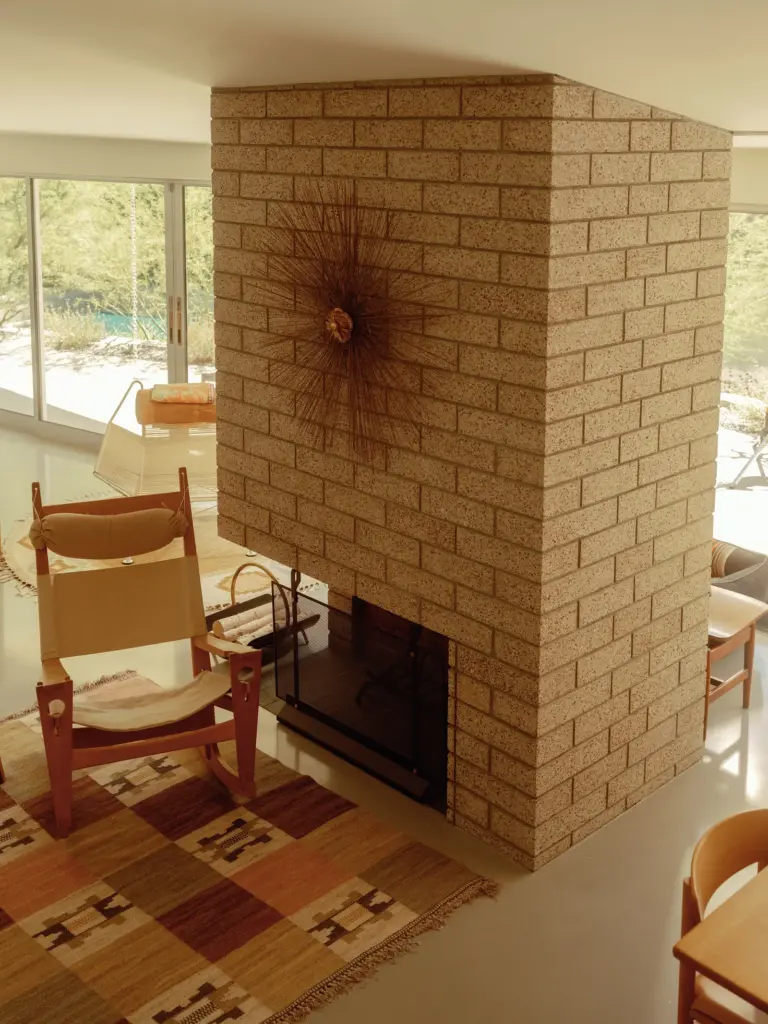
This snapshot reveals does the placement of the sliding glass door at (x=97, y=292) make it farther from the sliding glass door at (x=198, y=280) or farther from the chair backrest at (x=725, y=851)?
the chair backrest at (x=725, y=851)

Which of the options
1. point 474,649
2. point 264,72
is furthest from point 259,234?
point 474,649

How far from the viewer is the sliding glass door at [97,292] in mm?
7930

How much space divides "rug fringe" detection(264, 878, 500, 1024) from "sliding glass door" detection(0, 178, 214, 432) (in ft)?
17.0

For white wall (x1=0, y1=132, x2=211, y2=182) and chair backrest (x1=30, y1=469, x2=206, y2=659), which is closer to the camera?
chair backrest (x1=30, y1=469, x2=206, y2=659)

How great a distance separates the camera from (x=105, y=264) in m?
8.32

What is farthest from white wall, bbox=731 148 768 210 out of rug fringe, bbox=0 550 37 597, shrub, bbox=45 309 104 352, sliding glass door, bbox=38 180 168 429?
shrub, bbox=45 309 104 352

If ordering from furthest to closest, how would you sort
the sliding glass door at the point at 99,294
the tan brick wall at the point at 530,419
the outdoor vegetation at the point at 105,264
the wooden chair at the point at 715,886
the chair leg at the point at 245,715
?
the sliding glass door at the point at 99,294
the outdoor vegetation at the point at 105,264
the chair leg at the point at 245,715
the tan brick wall at the point at 530,419
the wooden chair at the point at 715,886

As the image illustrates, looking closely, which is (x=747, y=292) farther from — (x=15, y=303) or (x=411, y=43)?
(x=15, y=303)

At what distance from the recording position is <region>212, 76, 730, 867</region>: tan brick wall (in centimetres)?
330

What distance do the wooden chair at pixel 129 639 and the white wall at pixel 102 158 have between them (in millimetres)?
3716

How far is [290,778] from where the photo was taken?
4.20 metres

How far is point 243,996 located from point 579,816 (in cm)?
127

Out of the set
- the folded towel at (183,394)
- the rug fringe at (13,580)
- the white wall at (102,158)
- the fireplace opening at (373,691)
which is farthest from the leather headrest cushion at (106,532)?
the white wall at (102,158)

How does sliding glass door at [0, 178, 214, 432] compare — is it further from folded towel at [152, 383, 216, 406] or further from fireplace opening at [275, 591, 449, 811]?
fireplace opening at [275, 591, 449, 811]
